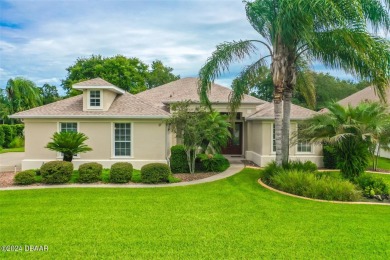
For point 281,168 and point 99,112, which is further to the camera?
point 99,112

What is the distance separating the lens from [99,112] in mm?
15070

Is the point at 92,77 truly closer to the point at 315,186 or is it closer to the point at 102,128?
the point at 102,128

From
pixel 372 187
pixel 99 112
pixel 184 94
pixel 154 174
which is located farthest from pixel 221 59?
pixel 184 94

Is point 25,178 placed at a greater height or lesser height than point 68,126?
lesser

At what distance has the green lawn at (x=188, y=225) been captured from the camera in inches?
226

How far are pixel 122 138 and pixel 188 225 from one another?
9.16 metres

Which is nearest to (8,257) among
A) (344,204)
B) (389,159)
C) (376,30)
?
(344,204)

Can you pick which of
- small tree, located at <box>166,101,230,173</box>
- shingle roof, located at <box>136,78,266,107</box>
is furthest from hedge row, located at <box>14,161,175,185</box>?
shingle roof, located at <box>136,78,266,107</box>

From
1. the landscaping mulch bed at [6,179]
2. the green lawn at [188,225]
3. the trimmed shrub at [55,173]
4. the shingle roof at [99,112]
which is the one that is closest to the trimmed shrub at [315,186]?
the green lawn at [188,225]

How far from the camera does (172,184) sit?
12.2 m

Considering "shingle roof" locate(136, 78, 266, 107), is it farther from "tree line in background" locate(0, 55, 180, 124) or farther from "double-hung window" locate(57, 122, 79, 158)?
"tree line in background" locate(0, 55, 180, 124)

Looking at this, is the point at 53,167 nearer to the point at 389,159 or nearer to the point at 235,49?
the point at 235,49

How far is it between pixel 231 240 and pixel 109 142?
→ 1067cm

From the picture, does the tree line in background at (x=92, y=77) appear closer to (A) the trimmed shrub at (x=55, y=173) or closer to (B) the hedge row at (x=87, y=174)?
(B) the hedge row at (x=87, y=174)
